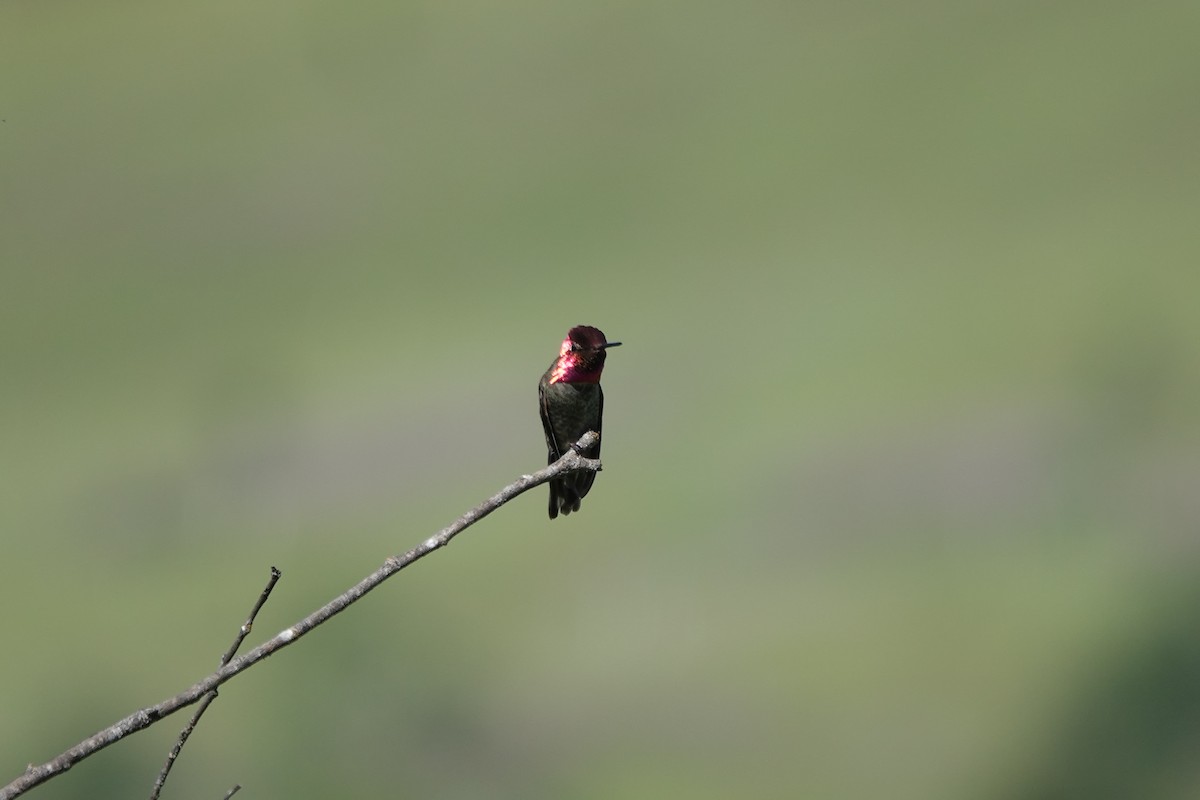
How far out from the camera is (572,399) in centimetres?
399

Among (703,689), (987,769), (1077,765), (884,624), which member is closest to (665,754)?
(703,689)

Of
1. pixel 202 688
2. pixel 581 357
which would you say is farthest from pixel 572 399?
pixel 202 688

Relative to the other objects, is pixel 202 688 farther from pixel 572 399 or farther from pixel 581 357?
pixel 572 399

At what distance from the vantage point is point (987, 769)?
59.6 ft

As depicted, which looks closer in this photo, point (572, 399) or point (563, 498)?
point (572, 399)

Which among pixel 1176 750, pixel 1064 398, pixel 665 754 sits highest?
pixel 1064 398

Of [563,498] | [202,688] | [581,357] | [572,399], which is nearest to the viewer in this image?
[202,688]

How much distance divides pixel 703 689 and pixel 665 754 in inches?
36.1

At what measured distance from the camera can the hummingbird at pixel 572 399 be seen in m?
3.70

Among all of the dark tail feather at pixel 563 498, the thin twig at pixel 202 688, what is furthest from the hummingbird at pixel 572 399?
the thin twig at pixel 202 688

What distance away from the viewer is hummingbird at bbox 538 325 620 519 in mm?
3701

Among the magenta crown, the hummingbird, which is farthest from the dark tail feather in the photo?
the magenta crown

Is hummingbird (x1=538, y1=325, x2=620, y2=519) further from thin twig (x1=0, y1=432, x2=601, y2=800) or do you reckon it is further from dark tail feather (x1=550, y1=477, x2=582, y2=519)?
thin twig (x1=0, y1=432, x2=601, y2=800)

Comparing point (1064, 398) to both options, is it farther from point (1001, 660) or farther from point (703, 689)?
point (703, 689)
